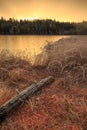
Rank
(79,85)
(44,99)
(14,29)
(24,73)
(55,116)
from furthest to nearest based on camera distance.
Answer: (14,29) → (24,73) → (79,85) → (44,99) → (55,116)

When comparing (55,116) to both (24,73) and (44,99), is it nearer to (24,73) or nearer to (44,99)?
(44,99)

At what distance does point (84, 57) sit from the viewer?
935 cm

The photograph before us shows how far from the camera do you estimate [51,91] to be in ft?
25.0

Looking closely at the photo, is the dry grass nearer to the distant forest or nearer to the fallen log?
the fallen log

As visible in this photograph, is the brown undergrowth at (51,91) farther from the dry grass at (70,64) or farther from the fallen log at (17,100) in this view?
the fallen log at (17,100)

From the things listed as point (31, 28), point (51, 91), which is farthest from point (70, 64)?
point (31, 28)

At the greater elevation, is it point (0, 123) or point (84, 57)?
point (84, 57)

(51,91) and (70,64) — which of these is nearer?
(51,91)

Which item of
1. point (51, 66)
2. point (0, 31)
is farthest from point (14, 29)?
point (51, 66)

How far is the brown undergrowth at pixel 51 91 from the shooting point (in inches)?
226

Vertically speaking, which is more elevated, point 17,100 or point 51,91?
point 17,100

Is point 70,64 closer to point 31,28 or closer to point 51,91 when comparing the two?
point 51,91

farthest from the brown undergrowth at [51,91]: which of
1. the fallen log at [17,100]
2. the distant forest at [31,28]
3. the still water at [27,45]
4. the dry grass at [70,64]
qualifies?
the distant forest at [31,28]

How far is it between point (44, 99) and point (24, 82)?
177 cm
